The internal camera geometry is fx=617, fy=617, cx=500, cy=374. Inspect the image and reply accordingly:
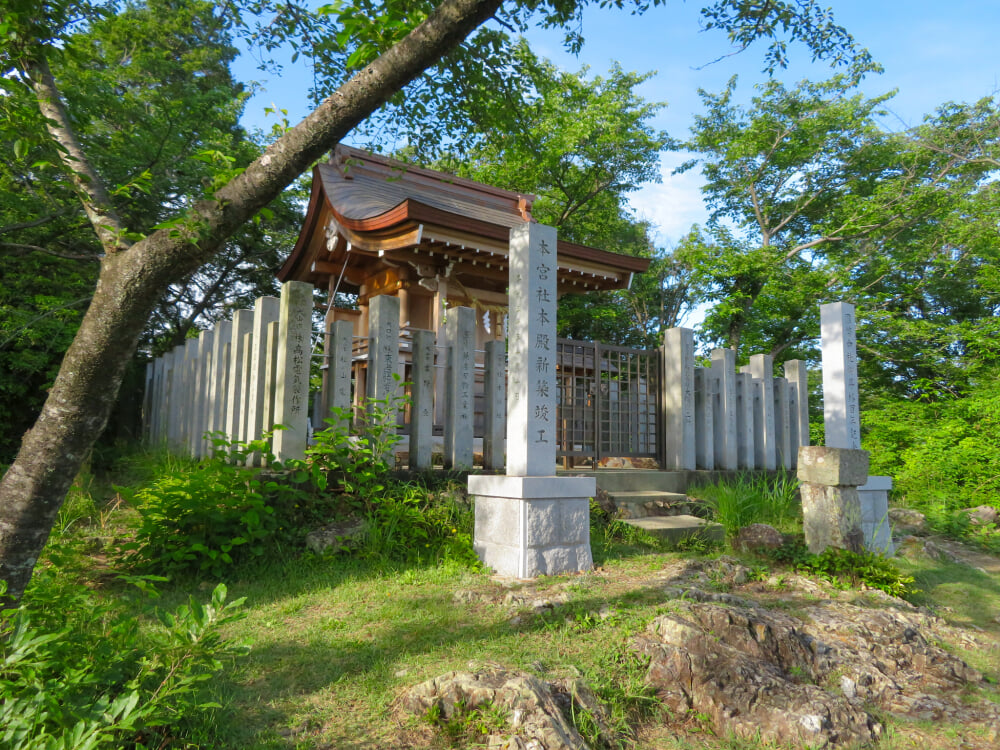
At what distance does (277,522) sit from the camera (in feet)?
17.2

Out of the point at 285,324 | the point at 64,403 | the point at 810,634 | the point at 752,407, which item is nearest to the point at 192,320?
the point at 285,324

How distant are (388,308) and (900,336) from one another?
13.3 metres

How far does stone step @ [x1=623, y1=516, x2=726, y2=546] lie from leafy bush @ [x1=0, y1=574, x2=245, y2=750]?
4.54m

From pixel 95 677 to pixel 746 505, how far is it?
658cm

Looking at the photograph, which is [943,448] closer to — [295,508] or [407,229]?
[407,229]

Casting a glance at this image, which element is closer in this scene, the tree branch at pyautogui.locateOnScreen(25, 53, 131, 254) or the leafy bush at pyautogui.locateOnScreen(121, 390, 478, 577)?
the tree branch at pyautogui.locateOnScreen(25, 53, 131, 254)

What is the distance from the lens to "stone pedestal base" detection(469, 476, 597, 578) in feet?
16.1

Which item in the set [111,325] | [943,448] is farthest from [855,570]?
[943,448]

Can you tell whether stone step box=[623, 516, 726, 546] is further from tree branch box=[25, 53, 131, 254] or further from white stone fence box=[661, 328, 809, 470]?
tree branch box=[25, 53, 131, 254]

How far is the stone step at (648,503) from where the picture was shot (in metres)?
7.07

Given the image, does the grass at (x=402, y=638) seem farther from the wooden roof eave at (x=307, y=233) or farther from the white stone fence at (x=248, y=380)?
the wooden roof eave at (x=307, y=233)

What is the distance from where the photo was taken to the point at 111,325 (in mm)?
2725

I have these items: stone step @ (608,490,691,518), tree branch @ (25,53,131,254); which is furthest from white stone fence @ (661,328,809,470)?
tree branch @ (25,53,131,254)

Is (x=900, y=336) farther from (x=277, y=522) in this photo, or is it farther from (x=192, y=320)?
(x=192, y=320)
